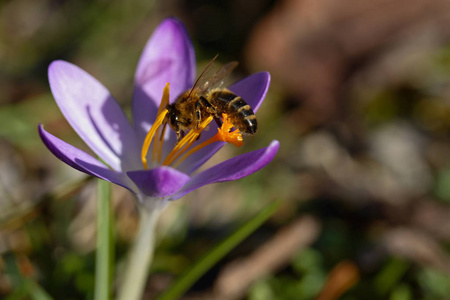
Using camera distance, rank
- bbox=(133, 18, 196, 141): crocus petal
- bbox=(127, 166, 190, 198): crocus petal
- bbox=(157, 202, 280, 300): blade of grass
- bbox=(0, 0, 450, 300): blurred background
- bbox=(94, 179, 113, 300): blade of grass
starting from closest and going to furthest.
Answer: bbox=(127, 166, 190, 198): crocus petal
bbox=(94, 179, 113, 300): blade of grass
bbox=(157, 202, 280, 300): blade of grass
bbox=(133, 18, 196, 141): crocus petal
bbox=(0, 0, 450, 300): blurred background

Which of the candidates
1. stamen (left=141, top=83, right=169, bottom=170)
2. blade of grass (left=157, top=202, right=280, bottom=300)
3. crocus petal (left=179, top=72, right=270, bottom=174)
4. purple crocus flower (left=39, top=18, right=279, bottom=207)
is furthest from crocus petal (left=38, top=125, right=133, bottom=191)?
blade of grass (left=157, top=202, right=280, bottom=300)

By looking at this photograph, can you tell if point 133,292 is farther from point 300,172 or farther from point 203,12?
point 203,12

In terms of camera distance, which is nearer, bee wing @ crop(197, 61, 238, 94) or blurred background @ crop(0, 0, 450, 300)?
bee wing @ crop(197, 61, 238, 94)

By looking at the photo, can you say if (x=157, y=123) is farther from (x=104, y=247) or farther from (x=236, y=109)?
(x=104, y=247)

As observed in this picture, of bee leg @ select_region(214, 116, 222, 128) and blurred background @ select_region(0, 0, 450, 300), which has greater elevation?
bee leg @ select_region(214, 116, 222, 128)

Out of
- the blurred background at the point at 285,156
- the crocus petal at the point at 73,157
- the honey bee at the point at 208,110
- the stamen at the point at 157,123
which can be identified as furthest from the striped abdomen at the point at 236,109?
the blurred background at the point at 285,156

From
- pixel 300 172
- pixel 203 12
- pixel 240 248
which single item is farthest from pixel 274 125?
pixel 203 12

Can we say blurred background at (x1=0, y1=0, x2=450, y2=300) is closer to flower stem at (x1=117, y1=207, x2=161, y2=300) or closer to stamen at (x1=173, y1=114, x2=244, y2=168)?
flower stem at (x1=117, y1=207, x2=161, y2=300)
